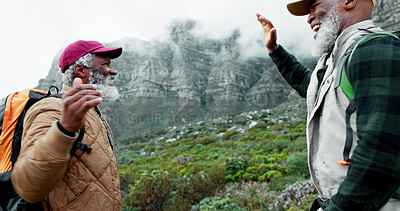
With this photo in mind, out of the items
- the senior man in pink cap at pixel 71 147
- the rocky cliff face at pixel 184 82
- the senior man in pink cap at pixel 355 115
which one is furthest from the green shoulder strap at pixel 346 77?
the rocky cliff face at pixel 184 82

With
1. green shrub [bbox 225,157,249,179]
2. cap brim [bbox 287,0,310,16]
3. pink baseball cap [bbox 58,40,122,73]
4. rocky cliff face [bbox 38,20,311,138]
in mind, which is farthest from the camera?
rocky cliff face [bbox 38,20,311,138]

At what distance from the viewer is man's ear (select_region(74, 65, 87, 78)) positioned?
205cm

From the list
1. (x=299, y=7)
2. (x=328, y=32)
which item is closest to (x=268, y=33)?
(x=299, y=7)

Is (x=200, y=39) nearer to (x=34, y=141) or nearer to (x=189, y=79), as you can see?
(x=189, y=79)

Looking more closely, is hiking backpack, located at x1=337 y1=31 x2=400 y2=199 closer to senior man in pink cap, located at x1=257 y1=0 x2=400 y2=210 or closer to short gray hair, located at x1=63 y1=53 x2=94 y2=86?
senior man in pink cap, located at x1=257 y1=0 x2=400 y2=210

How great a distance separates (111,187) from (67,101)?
84cm

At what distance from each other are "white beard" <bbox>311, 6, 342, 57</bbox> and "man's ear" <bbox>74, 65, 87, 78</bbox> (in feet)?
5.97

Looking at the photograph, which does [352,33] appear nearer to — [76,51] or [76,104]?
[76,104]

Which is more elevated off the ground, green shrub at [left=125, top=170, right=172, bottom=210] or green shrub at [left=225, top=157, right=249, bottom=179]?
green shrub at [left=125, top=170, right=172, bottom=210]

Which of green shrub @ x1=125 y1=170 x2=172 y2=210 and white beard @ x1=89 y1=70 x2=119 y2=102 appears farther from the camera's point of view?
green shrub @ x1=125 y1=170 x2=172 y2=210

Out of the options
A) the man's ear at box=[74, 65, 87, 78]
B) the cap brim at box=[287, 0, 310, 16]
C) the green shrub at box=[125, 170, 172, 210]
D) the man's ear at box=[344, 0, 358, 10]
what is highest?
the cap brim at box=[287, 0, 310, 16]

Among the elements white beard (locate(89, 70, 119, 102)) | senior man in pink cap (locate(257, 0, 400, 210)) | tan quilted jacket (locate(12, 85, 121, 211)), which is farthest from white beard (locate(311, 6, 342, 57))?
white beard (locate(89, 70, 119, 102))

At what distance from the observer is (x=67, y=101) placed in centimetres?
115

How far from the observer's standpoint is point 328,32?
5.09ft
